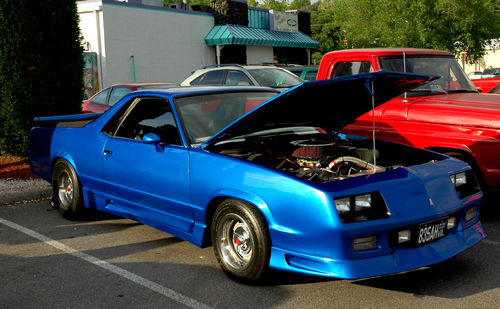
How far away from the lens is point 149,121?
5.62 meters

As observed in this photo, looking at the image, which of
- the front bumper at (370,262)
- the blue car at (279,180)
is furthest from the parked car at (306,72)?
the front bumper at (370,262)

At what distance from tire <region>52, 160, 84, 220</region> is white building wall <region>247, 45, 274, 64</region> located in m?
23.7

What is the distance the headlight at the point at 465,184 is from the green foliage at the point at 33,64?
8120 millimetres

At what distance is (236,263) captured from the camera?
4.42 m

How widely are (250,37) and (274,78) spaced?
1646 cm

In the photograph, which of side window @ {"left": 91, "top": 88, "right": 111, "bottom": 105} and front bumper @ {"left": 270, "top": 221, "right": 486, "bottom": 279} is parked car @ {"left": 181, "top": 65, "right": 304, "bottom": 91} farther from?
front bumper @ {"left": 270, "top": 221, "right": 486, "bottom": 279}

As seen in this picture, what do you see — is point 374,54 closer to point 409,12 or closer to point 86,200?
point 86,200

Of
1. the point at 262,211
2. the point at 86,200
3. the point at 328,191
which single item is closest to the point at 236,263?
the point at 262,211

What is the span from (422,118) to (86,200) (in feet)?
13.3

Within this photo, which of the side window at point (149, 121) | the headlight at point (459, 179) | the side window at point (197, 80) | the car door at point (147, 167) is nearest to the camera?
the headlight at point (459, 179)

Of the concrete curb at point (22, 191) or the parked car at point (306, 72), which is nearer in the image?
the concrete curb at point (22, 191)

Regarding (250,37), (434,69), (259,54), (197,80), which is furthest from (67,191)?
(259,54)

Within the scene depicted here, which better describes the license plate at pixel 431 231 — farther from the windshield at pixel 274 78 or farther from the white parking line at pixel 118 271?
the windshield at pixel 274 78

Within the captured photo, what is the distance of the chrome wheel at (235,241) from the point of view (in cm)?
429
